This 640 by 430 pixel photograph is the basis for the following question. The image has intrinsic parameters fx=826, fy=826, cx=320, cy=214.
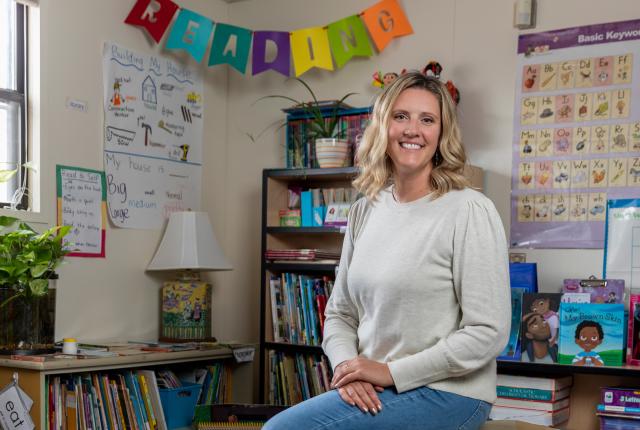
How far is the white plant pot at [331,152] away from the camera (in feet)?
11.2

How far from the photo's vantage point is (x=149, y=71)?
359cm

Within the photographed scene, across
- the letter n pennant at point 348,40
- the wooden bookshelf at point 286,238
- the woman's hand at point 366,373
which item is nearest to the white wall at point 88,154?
the wooden bookshelf at point 286,238

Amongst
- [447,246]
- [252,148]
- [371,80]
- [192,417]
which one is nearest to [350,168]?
[371,80]

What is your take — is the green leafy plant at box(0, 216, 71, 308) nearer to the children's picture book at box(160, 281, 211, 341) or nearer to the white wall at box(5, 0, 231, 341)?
the white wall at box(5, 0, 231, 341)

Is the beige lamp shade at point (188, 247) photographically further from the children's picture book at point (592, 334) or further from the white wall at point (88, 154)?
the children's picture book at point (592, 334)

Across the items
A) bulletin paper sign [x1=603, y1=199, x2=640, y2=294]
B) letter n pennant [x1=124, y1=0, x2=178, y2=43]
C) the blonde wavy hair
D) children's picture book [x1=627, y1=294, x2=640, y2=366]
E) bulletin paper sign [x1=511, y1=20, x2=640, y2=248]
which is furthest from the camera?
letter n pennant [x1=124, y1=0, x2=178, y2=43]

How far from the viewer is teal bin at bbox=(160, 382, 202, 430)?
3.13 meters

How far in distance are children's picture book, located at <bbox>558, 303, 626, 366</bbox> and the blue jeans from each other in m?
1.20

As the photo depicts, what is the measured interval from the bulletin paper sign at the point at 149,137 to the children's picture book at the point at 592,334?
1.79 m

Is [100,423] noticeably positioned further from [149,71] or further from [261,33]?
[261,33]

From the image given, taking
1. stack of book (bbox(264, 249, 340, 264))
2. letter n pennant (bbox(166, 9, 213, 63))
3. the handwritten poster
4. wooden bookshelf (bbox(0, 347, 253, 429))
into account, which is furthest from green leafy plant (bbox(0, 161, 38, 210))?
stack of book (bbox(264, 249, 340, 264))

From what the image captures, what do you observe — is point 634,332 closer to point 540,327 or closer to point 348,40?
point 540,327

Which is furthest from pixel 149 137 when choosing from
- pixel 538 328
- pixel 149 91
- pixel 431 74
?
pixel 538 328

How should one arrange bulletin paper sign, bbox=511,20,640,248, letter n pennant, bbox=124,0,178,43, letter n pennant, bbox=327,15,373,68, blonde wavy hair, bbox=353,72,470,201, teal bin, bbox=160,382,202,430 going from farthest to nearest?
letter n pennant, bbox=327,15,373,68
letter n pennant, bbox=124,0,178,43
teal bin, bbox=160,382,202,430
bulletin paper sign, bbox=511,20,640,248
blonde wavy hair, bbox=353,72,470,201
